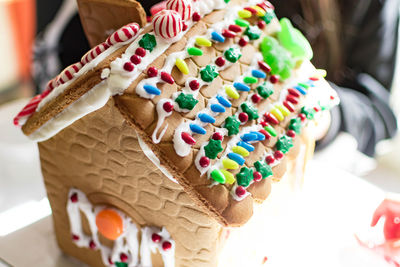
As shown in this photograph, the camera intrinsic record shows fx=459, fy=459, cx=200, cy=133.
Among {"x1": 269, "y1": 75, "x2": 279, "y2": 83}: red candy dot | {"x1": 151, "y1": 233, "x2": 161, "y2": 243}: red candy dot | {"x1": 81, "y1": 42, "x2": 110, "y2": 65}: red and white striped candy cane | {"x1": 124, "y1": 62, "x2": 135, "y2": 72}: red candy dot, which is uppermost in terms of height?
{"x1": 124, "y1": 62, "x2": 135, "y2": 72}: red candy dot

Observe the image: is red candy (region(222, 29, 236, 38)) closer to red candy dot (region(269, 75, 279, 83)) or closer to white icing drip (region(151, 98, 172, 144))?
red candy dot (region(269, 75, 279, 83))

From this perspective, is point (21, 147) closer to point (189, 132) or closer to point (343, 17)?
point (189, 132)

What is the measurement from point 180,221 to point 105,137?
0.19 metres

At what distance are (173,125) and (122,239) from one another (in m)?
0.31

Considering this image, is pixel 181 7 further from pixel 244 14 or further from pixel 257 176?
pixel 257 176

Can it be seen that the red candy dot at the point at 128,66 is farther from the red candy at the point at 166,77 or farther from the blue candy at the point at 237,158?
the blue candy at the point at 237,158

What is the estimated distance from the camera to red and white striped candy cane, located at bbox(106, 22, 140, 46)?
76cm

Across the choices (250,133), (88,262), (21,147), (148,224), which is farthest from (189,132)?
(21,147)

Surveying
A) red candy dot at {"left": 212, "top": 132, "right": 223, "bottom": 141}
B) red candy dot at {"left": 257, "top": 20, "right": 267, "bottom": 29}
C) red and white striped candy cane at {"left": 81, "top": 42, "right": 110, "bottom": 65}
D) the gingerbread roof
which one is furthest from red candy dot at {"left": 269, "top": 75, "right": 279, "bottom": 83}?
red and white striped candy cane at {"left": 81, "top": 42, "right": 110, "bottom": 65}

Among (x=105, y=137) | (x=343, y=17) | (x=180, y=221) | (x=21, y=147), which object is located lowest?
(x=21, y=147)

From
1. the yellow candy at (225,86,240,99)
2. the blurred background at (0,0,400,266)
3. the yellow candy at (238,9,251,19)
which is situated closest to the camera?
the yellow candy at (225,86,240,99)

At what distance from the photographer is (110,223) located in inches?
33.4

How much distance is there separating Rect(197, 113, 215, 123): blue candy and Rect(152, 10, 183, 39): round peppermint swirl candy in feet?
0.47

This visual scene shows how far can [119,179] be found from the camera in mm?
816
